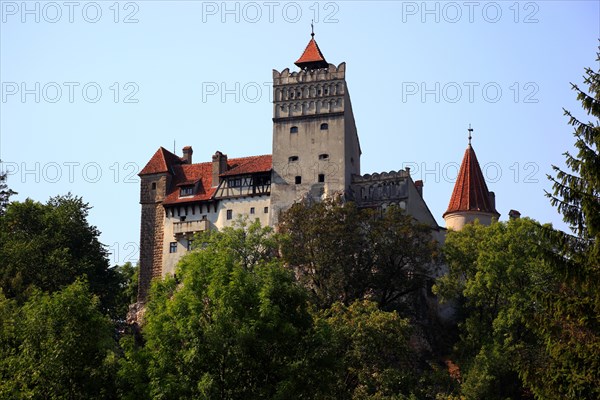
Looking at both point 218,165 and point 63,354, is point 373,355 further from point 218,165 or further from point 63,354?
point 218,165

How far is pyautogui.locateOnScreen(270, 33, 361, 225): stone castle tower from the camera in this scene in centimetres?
7962

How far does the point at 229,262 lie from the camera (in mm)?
47969

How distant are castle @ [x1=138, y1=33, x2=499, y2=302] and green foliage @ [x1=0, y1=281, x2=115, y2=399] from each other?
3484 cm

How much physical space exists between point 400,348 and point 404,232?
40.5 feet

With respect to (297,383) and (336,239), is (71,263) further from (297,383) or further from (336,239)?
(297,383)

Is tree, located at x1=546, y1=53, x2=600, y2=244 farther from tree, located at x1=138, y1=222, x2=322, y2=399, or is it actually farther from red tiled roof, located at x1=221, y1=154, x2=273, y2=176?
red tiled roof, located at x1=221, y1=154, x2=273, y2=176

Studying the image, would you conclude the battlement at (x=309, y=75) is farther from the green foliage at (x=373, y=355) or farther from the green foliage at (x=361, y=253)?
the green foliage at (x=373, y=355)

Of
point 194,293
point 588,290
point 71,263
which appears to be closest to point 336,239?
point 71,263

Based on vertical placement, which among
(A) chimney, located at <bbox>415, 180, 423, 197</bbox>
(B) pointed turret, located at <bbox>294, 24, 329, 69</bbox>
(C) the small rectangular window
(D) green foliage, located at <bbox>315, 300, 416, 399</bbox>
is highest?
(B) pointed turret, located at <bbox>294, 24, 329, 69</bbox>

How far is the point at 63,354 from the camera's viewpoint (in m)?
43.9

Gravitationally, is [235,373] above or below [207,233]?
below

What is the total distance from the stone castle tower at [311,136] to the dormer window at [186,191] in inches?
266

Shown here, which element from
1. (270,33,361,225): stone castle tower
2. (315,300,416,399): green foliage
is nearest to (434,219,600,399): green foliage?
(315,300,416,399): green foliage

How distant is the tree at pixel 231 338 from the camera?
1743 inches
